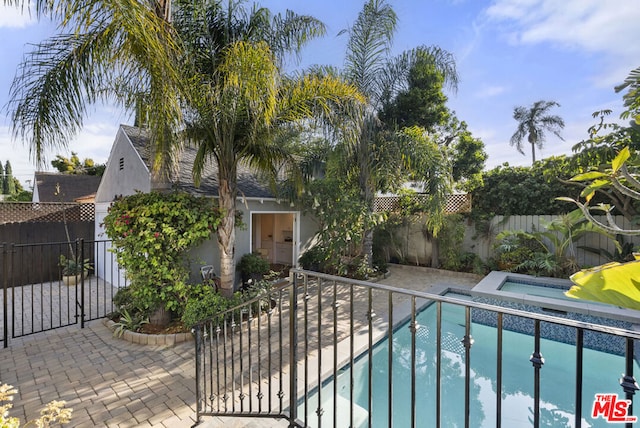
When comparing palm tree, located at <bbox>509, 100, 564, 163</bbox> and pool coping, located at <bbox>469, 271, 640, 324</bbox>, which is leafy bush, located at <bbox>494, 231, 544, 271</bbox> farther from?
→ palm tree, located at <bbox>509, 100, 564, 163</bbox>

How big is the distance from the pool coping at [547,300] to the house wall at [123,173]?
9041 mm

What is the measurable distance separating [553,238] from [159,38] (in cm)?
1091

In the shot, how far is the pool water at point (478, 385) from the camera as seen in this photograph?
3.73 metres

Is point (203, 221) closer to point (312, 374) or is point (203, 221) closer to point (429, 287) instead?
point (312, 374)

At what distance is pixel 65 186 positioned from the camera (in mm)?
17625

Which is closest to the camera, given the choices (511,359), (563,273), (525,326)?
(511,359)

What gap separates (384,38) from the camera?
28.7ft

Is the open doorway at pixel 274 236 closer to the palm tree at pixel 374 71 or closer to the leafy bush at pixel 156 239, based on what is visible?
the palm tree at pixel 374 71

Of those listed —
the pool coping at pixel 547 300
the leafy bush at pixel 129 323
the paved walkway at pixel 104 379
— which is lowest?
the paved walkway at pixel 104 379

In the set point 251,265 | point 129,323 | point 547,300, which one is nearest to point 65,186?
point 251,265

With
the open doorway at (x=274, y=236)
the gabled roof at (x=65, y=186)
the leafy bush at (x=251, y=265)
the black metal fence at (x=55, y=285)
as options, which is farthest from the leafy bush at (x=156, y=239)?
the gabled roof at (x=65, y=186)

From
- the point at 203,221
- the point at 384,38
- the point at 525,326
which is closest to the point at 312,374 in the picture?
the point at 203,221

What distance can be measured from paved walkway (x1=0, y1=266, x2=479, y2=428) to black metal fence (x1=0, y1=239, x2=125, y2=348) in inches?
33.5

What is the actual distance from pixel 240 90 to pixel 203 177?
14.0ft
